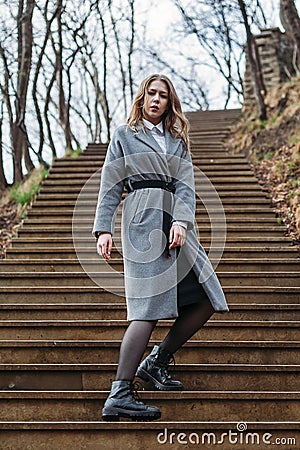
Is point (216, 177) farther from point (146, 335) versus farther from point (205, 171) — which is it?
point (146, 335)

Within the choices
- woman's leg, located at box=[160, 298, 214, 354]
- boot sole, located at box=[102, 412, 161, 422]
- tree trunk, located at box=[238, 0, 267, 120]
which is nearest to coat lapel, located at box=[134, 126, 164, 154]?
woman's leg, located at box=[160, 298, 214, 354]

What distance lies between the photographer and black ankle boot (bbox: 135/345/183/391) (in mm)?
3551

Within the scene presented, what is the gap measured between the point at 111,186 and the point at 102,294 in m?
1.78

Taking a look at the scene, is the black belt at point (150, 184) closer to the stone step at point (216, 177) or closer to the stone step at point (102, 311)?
the stone step at point (102, 311)

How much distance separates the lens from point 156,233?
3.44 m

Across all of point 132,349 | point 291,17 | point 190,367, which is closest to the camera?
point 132,349

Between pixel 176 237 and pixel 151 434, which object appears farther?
→ pixel 176 237

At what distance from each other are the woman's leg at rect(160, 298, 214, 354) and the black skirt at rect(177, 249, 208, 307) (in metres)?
0.04

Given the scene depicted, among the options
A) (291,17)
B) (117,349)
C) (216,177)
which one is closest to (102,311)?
(117,349)

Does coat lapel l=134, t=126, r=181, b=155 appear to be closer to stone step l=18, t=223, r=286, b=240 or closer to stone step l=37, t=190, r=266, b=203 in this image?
stone step l=18, t=223, r=286, b=240

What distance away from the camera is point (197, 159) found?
968 centimetres

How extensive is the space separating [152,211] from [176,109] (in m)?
0.56

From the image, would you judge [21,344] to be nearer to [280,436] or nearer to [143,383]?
[143,383]

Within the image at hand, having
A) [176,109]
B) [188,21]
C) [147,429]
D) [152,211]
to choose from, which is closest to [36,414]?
[147,429]
